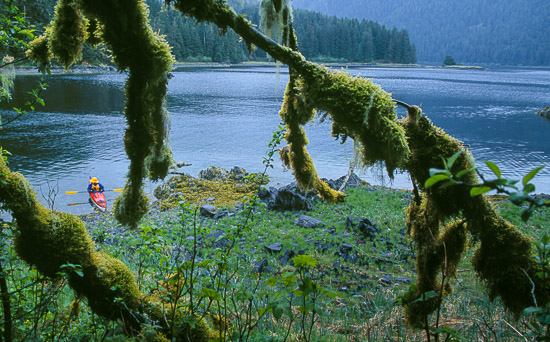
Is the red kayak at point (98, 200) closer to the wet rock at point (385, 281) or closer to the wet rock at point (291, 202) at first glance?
the wet rock at point (291, 202)

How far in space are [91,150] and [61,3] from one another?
21.0 meters

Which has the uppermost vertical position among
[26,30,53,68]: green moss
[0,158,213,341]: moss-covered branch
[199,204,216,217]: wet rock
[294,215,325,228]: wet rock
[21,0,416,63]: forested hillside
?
[21,0,416,63]: forested hillside

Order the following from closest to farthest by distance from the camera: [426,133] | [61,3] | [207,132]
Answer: [426,133] → [61,3] → [207,132]

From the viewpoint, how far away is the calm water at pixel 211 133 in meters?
19.1

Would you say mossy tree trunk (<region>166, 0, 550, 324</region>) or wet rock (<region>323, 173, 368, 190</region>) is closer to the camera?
mossy tree trunk (<region>166, 0, 550, 324</region>)

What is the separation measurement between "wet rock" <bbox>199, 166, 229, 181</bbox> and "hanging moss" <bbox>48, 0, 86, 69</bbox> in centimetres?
1468

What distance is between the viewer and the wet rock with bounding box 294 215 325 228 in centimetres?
1106

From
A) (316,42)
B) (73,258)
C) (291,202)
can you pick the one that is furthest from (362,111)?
(316,42)

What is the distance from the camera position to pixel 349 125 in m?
2.97

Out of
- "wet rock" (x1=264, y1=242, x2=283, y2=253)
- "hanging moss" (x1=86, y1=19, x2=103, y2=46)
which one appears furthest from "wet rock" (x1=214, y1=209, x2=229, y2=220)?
"hanging moss" (x1=86, y1=19, x2=103, y2=46)

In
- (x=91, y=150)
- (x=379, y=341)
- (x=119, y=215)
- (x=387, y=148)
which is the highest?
(x=387, y=148)

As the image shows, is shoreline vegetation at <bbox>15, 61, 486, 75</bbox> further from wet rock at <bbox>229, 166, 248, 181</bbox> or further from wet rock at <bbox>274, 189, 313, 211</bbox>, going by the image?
wet rock at <bbox>274, 189, 313, 211</bbox>

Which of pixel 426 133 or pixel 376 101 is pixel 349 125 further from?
pixel 426 133

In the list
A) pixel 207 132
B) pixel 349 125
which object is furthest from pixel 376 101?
pixel 207 132
